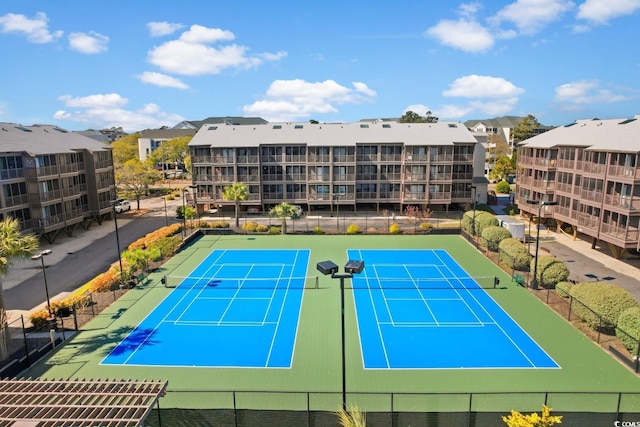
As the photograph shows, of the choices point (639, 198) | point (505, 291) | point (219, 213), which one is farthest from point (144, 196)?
point (639, 198)

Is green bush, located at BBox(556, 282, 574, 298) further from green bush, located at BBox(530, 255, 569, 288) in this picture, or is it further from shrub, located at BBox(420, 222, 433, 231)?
shrub, located at BBox(420, 222, 433, 231)

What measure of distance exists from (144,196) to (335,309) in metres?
56.0

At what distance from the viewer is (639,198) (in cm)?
3262

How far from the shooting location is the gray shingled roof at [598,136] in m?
35.3

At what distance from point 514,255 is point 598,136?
18.1 m

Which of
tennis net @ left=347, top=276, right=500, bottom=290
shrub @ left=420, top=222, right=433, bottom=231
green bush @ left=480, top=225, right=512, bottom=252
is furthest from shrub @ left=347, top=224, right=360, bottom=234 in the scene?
tennis net @ left=347, top=276, right=500, bottom=290

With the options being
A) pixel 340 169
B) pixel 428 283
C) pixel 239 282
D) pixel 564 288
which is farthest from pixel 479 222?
pixel 239 282

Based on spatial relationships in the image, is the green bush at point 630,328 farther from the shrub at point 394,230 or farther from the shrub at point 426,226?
the shrub at point 394,230

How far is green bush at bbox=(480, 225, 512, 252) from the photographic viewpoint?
117 feet

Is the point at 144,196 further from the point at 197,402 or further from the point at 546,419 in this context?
the point at 546,419

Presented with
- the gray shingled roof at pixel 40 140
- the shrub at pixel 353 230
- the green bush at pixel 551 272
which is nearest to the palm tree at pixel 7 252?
the gray shingled roof at pixel 40 140

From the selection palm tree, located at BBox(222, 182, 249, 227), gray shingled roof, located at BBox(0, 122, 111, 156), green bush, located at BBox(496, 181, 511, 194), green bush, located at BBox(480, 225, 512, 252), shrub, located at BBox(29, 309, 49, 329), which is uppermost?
gray shingled roof, located at BBox(0, 122, 111, 156)

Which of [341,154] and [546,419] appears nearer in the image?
[546,419]

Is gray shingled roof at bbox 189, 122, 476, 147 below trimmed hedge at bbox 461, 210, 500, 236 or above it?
above
